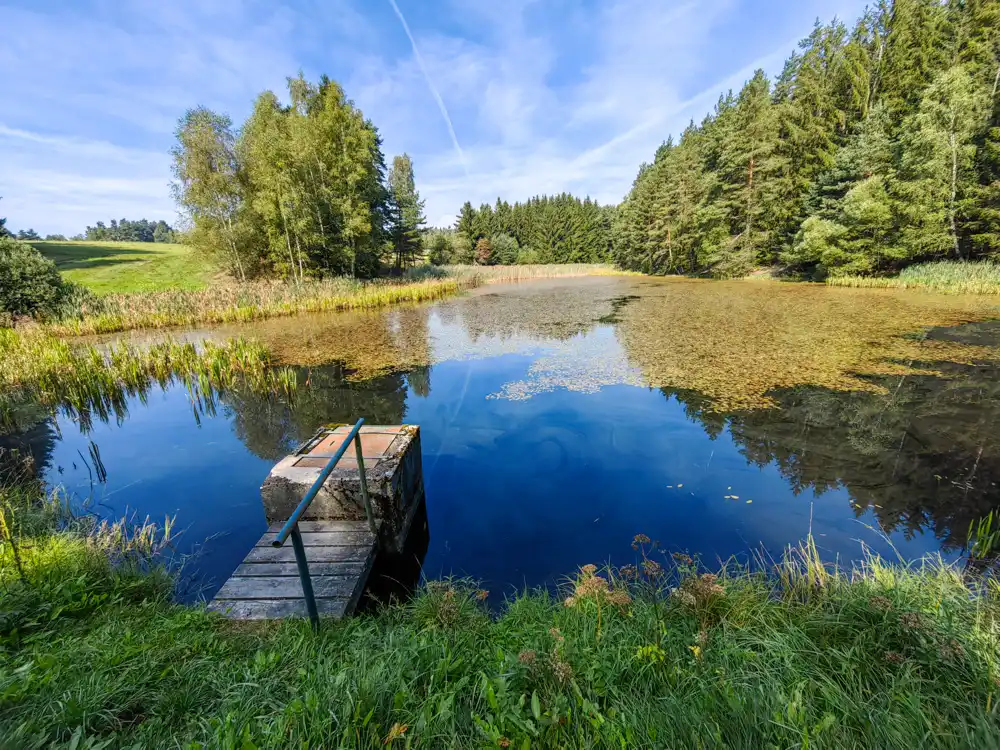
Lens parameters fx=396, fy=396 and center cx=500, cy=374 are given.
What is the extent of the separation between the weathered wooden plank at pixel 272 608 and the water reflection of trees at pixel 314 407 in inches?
125

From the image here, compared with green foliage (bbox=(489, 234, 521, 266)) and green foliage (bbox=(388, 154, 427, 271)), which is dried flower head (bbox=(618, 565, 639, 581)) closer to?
green foliage (bbox=(388, 154, 427, 271))

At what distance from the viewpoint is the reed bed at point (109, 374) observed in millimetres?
7664

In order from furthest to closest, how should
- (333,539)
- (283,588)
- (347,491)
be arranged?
(347,491) < (333,539) < (283,588)

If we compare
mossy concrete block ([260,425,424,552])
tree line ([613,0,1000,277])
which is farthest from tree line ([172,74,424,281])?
tree line ([613,0,1000,277])

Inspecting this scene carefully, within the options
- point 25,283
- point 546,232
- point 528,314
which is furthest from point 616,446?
point 546,232

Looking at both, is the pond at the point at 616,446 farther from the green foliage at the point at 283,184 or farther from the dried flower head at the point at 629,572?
the green foliage at the point at 283,184

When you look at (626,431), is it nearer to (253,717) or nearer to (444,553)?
(444,553)

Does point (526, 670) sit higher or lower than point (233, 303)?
lower

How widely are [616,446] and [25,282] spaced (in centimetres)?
1847

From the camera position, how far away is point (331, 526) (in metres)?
3.77

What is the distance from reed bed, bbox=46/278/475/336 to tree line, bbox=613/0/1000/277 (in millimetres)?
23373

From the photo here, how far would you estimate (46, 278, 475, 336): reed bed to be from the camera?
13.6m

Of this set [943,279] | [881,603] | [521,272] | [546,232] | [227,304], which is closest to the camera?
[881,603]

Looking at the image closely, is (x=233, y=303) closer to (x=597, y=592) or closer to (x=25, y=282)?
(x=25, y=282)
